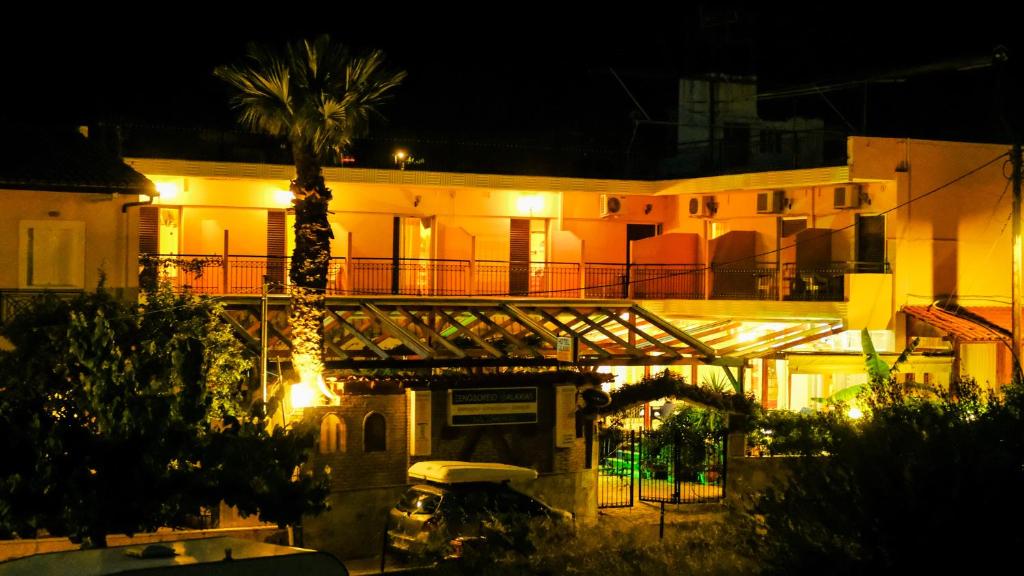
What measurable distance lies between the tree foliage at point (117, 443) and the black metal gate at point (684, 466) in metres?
11.7

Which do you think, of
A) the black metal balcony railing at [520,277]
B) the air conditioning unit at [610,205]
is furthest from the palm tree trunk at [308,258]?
→ the air conditioning unit at [610,205]

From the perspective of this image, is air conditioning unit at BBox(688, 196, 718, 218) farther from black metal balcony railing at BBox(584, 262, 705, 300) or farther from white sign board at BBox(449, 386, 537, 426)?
white sign board at BBox(449, 386, 537, 426)

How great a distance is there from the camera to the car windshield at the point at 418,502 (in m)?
20.0

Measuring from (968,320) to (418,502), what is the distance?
711 inches

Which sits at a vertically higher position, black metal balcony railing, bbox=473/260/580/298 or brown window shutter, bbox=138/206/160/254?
brown window shutter, bbox=138/206/160/254

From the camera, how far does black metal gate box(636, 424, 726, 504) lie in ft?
88.5

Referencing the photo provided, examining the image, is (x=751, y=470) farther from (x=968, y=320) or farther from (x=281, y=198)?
(x=281, y=198)

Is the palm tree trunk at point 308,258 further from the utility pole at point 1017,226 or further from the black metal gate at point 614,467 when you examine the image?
the utility pole at point 1017,226

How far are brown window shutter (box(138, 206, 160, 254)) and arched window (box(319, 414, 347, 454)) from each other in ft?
40.1

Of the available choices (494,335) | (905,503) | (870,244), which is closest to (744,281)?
(870,244)

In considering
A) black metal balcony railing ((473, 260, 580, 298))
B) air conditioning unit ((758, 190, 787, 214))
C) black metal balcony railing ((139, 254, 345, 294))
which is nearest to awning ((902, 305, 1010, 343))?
air conditioning unit ((758, 190, 787, 214))

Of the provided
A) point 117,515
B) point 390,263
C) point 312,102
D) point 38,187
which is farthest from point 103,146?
point 117,515

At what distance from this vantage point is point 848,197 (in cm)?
3238

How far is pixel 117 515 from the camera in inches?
604
